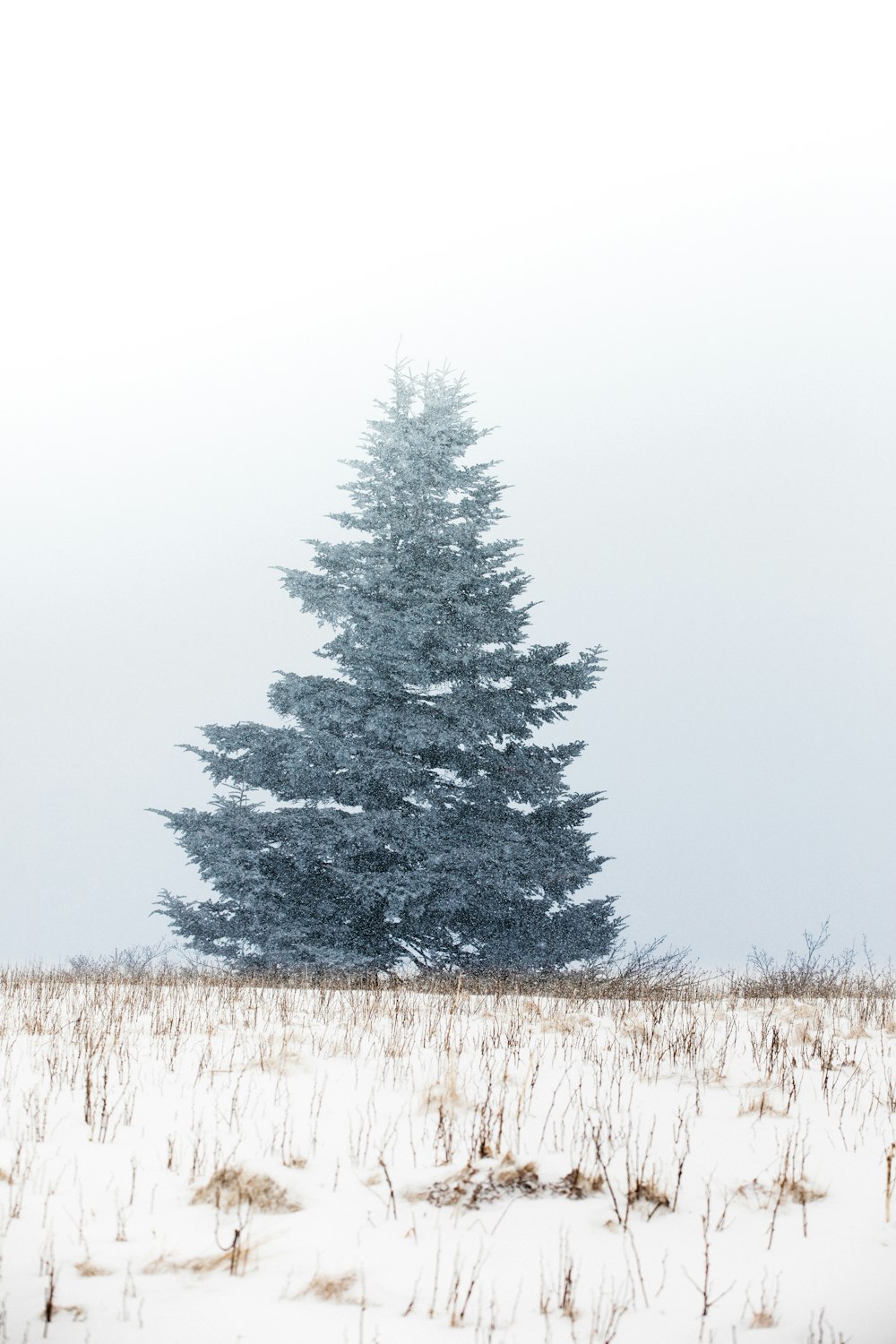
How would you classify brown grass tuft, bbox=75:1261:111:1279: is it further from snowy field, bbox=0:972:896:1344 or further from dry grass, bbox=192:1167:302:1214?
dry grass, bbox=192:1167:302:1214

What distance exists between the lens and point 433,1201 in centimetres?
386

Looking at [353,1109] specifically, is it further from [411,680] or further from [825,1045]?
[411,680]

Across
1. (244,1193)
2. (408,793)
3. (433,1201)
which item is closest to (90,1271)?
(244,1193)

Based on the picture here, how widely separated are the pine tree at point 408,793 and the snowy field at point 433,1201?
871 cm

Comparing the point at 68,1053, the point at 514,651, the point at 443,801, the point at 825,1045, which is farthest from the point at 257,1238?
the point at 514,651

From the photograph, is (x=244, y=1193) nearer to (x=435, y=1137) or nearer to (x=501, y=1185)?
(x=501, y=1185)

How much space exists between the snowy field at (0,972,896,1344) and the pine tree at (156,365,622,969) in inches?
343

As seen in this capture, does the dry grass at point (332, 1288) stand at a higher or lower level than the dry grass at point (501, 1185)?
lower

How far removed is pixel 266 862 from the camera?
16.2 metres

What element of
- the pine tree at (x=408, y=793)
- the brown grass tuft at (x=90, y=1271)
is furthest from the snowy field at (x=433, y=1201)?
the pine tree at (x=408, y=793)

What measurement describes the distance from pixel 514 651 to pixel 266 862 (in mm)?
6665

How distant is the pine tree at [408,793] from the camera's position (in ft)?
51.5

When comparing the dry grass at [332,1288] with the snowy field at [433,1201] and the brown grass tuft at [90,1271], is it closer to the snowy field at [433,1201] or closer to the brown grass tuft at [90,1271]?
the snowy field at [433,1201]

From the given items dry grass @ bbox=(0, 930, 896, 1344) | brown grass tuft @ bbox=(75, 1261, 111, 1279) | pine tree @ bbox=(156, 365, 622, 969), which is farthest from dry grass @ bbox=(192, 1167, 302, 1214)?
pine tree @ bbox=(156, 365, 622, 969)
